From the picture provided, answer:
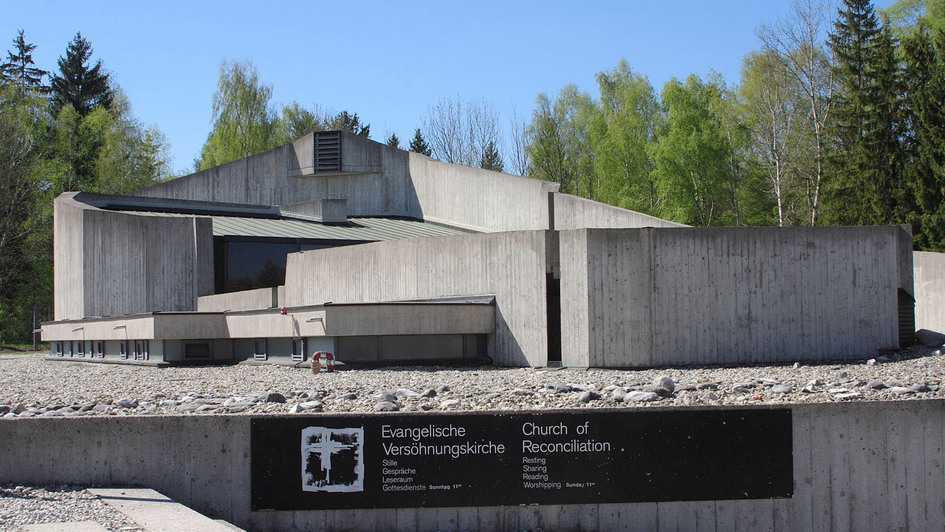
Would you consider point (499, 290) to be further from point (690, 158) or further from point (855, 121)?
point (690, 158)

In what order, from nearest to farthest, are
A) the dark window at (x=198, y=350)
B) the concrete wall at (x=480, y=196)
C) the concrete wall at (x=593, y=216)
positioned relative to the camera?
the concrete wall at (x=593, y=216) → the dark window at (x=198, y=350) → the concrete wall at (x=480, y=196)

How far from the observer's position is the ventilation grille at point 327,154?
118ft

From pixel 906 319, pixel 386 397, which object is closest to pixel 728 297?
pixel 906 319

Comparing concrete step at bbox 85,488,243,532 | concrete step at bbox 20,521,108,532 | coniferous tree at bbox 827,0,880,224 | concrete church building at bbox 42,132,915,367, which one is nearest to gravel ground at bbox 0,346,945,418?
concrete church building at bbox 42,132,915,367

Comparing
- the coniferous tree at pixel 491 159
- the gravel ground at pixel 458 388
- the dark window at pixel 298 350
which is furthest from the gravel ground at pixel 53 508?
the coniferous tree at pixel 491 159

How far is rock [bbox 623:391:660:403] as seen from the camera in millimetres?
11453

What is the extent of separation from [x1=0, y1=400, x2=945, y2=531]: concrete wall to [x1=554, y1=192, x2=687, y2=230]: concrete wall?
11178 mm

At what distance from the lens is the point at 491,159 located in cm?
5775

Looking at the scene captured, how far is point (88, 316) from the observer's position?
28094 mm

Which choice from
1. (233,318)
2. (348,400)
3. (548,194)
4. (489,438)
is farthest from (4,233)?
(489,438)

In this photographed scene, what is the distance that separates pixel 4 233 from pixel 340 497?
3676 cm

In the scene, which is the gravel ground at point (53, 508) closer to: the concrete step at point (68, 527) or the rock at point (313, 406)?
the concrete step at point (68, 527)

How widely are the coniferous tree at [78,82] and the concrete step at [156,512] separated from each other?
56.0 m

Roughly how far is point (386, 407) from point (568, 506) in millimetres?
2564
